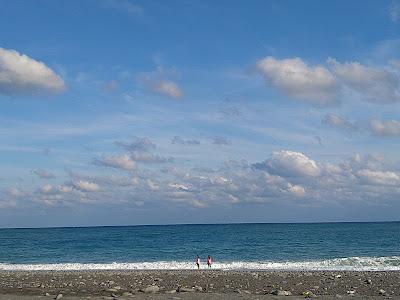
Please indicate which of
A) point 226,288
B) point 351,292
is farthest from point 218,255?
point 351,292

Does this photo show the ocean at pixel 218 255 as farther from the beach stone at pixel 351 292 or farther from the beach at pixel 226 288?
the beach stone at pixel 351 292

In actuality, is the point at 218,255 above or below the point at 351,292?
below

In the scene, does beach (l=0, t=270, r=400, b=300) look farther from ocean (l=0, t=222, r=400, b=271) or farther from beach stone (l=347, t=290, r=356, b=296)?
ocean (l=0, t=222, r=400, b=271)

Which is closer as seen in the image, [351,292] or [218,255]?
[351,292]

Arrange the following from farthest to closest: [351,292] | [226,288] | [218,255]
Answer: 1. [218,255]
2. [226,288]
3. [351,292]

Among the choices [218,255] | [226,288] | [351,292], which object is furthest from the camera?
[218,255]

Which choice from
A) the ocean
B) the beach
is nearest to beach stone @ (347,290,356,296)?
the beach

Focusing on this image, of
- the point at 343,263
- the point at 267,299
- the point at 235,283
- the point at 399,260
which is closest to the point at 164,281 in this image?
the point at 235,283

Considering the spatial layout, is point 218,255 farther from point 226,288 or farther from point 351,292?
point 351,292

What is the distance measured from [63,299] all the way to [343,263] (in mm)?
33288

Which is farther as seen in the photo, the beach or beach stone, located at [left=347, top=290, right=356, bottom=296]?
beach stone, located at [left=347, top=290, right=356, bottom=296]

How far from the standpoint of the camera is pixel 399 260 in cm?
4484

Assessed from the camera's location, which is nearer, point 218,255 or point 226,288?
point 226,288

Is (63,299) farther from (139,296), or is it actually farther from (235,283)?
(235,283)
